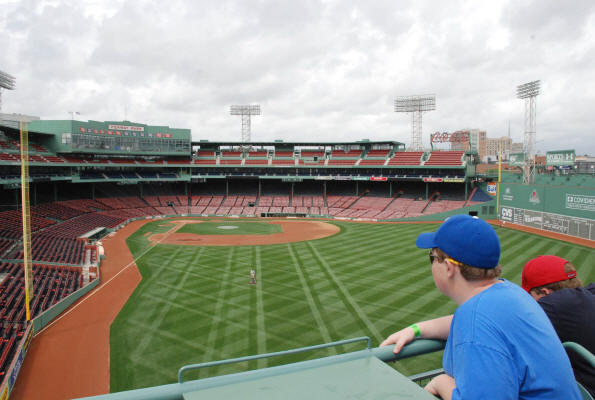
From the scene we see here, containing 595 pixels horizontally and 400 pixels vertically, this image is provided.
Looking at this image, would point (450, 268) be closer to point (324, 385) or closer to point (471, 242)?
point (471, 242)

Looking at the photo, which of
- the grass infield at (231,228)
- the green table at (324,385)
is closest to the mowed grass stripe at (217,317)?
the green table at (324,385)

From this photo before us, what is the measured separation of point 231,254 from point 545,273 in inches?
1178

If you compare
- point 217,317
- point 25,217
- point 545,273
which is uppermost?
point 545,273

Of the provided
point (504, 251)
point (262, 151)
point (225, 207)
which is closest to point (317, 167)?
point (262, 151)

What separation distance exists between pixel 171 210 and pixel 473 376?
205ft

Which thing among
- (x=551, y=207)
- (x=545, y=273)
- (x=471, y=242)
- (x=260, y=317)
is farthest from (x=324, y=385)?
(x=551, y=207)

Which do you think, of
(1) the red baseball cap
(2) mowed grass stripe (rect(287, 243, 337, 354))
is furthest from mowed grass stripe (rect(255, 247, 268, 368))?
(1) the red baseball cap

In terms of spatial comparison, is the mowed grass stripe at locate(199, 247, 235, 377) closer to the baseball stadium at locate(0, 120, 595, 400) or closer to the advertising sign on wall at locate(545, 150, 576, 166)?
the baseball stadium at locate(0, 120, 595, 400)

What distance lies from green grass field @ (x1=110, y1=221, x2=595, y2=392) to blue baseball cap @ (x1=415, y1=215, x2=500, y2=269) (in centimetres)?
1251

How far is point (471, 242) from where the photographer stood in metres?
2.41

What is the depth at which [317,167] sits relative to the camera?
66562 millimetres

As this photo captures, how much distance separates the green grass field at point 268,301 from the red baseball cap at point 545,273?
10.8m

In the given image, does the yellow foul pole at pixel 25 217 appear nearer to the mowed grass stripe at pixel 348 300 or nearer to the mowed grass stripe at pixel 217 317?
the mowed grass stripe at pixel 217 317

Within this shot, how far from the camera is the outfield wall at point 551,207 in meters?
33.4
